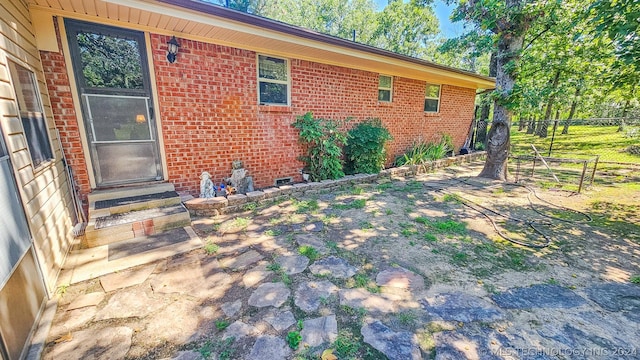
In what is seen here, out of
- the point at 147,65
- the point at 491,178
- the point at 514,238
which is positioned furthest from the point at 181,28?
the point at 491,178

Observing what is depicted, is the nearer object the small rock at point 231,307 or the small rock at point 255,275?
the small rock at point 231,307

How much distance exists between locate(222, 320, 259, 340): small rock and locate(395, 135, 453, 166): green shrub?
7.01 metres

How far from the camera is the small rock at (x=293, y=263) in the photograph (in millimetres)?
2892

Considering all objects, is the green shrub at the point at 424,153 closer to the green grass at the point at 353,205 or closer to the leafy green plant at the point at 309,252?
the green grass at the point at 353,205

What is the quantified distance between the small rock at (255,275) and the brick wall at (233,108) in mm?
2736

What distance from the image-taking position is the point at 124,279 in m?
2.68

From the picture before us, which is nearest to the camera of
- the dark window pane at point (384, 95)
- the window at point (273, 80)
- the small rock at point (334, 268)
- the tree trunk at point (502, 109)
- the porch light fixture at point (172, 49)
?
the small rock at point (334, 268)

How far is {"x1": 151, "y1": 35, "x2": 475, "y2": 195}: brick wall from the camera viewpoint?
14.6 ft

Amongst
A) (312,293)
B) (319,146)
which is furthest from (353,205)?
(312,293)

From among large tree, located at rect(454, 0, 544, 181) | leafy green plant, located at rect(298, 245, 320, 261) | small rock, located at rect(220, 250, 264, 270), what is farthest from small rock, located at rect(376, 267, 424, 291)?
large tree, located at rect(454, 0, 544, 181)

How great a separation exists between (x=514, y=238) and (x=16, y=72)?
6414 millimetres

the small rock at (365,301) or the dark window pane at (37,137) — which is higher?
the dark window pane at (37,137)

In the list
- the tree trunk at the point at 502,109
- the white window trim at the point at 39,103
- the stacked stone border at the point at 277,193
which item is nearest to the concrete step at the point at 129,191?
the stacked stone border at the point at 277,193

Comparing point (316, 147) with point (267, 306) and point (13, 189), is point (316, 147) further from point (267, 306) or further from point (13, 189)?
point (13, 189)
